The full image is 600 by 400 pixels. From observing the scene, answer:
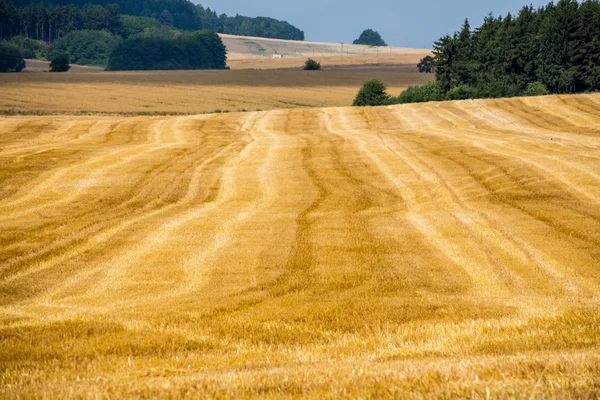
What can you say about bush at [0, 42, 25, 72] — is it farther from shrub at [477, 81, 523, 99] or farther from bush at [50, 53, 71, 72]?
shrub at [477, 81, 523, 99]

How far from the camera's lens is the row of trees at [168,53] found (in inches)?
6594

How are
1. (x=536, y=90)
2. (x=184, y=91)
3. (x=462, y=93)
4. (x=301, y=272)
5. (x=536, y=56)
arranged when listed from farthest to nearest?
(x=184, y=91) → (x=536, y=56) → (x=536, y=90) → (x=462, y=93) → (x=301, y=272)

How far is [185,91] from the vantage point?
96.3 meters

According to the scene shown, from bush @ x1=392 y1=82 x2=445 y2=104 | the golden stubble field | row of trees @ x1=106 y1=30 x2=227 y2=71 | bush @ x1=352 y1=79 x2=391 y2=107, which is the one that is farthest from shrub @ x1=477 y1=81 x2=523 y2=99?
row of trees @ x1=106 y1=30 x2=227 y2=71

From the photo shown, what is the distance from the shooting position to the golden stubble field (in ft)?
240

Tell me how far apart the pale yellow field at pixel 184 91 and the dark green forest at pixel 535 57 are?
1282 centimetres

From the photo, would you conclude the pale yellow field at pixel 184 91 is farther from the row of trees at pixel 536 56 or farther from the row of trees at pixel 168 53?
the row of trees at pixel 168 53

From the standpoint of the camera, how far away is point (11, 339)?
807cm

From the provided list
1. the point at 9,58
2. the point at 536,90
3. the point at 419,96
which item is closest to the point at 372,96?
the point at 419,96

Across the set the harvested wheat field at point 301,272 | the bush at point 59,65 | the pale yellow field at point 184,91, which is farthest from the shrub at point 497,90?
the bush at point 59,65

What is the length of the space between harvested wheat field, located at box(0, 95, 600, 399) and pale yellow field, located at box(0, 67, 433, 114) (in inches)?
1596

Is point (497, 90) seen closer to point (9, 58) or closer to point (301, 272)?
point (301, 272)

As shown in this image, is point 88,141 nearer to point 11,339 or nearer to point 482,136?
point 482,136

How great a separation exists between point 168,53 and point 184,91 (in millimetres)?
82322
